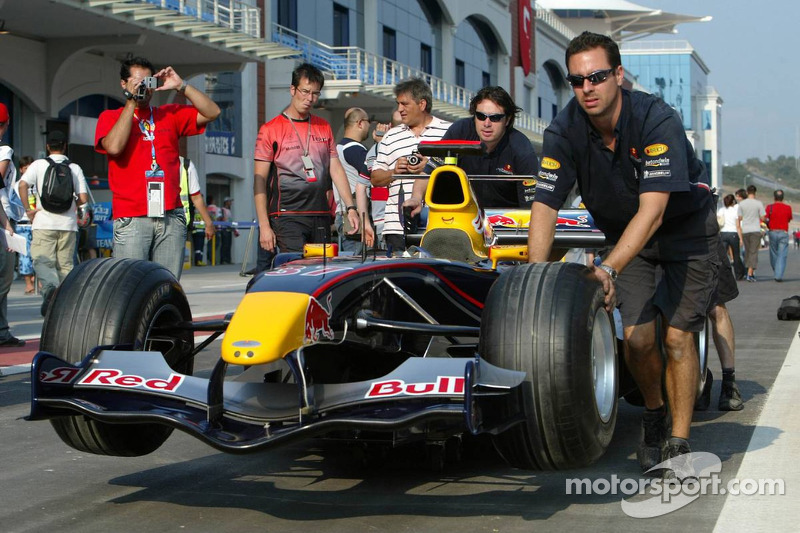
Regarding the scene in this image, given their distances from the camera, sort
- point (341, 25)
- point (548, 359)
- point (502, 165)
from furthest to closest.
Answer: point (341, 25), point (502, 165), point (548, 359)

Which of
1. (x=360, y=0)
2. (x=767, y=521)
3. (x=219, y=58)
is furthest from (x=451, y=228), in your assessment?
(x=360, y=0)

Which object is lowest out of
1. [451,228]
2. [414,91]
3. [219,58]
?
[451,228]

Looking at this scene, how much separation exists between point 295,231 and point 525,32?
48.7 metres

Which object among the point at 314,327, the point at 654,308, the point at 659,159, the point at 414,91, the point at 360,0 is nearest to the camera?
the point at 314,327

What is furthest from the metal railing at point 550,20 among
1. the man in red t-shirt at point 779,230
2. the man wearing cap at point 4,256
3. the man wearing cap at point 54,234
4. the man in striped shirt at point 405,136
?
the man in striped shirt at point 405,136

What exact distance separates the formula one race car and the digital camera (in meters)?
1.67

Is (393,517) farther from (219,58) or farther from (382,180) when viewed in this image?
(219,58)

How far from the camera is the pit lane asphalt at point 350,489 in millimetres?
4219

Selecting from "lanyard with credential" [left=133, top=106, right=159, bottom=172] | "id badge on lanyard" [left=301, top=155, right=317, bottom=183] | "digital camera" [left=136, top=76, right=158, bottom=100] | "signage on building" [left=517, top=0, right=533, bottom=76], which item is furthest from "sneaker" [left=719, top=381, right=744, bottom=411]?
"signage on building" [left=517, top=0, right=533, bottom=76]

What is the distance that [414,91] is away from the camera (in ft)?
26.8

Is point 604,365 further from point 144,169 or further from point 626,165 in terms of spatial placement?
point 144,169

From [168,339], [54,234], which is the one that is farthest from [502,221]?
[54,234]

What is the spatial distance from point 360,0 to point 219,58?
13135mm

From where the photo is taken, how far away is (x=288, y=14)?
31.8m
